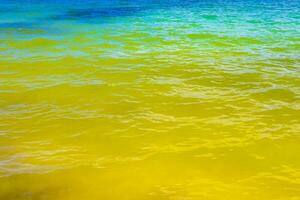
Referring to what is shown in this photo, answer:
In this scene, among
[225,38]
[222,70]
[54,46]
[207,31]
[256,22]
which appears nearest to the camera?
[222,70]

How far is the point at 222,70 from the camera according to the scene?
1139 cm

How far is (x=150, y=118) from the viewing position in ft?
25.8

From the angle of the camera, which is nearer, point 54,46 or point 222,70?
point 222,70

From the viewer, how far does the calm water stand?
5582mm

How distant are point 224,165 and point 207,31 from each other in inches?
534

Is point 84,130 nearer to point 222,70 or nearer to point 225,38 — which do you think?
point 222,70

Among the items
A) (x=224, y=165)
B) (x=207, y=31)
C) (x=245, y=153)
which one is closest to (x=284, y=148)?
(x=245, y=153)

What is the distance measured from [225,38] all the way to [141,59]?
544cm

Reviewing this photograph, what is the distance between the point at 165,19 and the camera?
78.1 feet

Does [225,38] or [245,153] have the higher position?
[225,38]

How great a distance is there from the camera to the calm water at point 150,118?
5582mm

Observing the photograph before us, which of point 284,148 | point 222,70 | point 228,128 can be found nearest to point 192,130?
point 228,128

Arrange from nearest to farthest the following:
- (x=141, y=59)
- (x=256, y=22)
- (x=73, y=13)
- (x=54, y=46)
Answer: (x=141, y=59) < (x=54, y=46) < (x=256, y=22) < (x=73, y=13)

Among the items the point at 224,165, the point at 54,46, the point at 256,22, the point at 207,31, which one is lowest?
the point at 224,165
